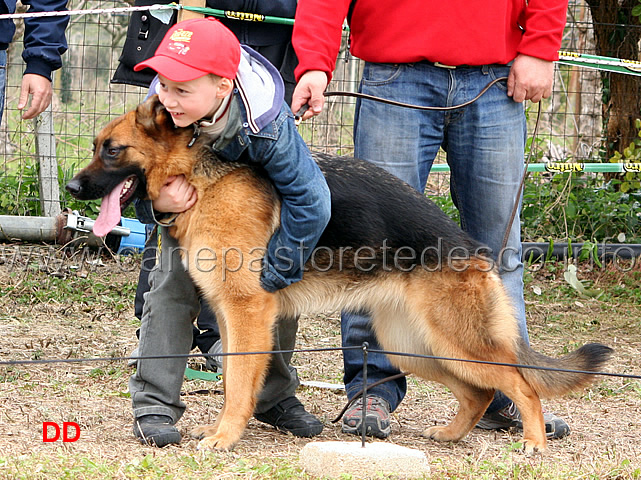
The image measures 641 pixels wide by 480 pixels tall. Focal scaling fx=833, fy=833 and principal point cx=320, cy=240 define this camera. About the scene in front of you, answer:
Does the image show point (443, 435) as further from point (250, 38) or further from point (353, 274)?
point (250, 38)

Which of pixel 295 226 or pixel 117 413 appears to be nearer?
pixel 295 226

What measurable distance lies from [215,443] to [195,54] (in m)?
1.46

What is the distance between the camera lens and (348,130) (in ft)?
26.8

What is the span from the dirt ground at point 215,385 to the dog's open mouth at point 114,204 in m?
0.67

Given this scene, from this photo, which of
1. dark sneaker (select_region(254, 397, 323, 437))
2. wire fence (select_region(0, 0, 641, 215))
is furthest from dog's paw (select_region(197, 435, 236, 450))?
wire fence (select_region(0, 0, 641, 215))

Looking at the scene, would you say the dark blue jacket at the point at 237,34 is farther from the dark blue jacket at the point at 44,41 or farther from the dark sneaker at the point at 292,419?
the dark sneaker at the point at 292,419

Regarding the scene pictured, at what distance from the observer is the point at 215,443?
321 cm

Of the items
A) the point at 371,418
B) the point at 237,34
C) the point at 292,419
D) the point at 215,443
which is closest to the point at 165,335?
the point at 215,443

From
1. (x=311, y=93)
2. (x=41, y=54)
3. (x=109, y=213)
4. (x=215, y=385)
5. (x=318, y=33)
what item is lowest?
(x=215, y=385)

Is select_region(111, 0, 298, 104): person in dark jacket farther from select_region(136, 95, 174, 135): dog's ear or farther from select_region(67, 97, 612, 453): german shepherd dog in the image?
select_region(136, 95, 174, 135): dog's ear

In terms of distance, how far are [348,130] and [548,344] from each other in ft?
11.0

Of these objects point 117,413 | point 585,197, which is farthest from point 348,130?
point 117,413

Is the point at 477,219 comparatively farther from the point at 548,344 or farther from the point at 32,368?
the point at 32,368

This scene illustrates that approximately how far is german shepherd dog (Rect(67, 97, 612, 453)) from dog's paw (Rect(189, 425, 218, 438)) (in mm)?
13
